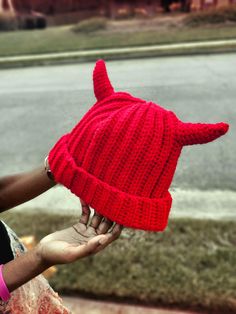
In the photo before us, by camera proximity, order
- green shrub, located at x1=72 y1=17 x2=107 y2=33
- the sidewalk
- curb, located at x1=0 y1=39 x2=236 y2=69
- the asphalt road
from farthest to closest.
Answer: green shrub, located at x1=72 y1=17 x2=107 y2=33, curb, located at x1=0 y1=39 x2=236 y2=69, the asphalt road, the sidewalk

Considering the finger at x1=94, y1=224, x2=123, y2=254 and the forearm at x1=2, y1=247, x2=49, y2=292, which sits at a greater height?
the finger at x1=94, y1=224, x2=123, y2=254

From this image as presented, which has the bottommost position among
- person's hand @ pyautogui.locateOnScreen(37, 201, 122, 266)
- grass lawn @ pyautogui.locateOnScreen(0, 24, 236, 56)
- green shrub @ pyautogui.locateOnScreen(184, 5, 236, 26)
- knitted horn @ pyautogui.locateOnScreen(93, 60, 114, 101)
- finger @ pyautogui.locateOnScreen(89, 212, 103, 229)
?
grass lawn @ pyautogui.locateOnScreen(0, 24, 236, 56)

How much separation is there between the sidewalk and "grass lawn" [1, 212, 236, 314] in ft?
0.19

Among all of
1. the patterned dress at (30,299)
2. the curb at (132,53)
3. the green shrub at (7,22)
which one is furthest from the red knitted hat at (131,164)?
the green shrub at (7,22)

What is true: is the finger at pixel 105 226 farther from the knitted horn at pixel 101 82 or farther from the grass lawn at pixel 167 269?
the grass lawn at pixel 167 269

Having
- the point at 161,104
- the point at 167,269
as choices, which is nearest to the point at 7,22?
the point at 161,104

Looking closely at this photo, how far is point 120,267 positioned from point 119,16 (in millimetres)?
13959

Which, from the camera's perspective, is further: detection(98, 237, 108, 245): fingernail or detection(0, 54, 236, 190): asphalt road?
detection(0, 54, 236, 190): asphalt road

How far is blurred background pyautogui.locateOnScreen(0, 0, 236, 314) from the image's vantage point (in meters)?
2.45

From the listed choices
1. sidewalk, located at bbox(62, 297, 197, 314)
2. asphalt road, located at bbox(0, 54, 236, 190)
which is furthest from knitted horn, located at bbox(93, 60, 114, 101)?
asphalt road, located at bbox(0, 54, 236, 190)

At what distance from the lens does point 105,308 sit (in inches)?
91.6

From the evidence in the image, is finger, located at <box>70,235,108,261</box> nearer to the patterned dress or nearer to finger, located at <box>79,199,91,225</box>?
finger, located at <box>79,199,91,225</box>

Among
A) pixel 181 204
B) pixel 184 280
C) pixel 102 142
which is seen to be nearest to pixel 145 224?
pixel 102 142

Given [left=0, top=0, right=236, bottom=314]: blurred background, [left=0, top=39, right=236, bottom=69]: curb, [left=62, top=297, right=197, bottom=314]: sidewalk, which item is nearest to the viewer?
[left=62, top=297, right=197, bottom=314]: sidewalk
